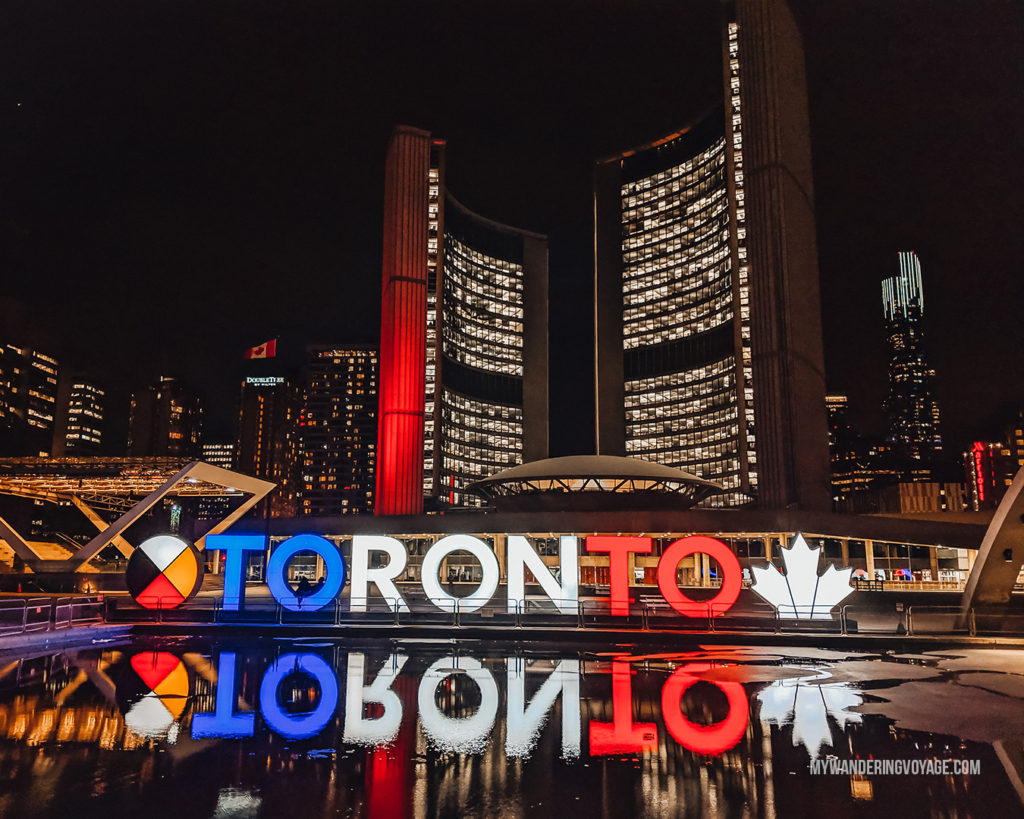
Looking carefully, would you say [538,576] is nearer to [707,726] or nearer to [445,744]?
[707,726]

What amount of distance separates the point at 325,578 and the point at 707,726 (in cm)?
1907

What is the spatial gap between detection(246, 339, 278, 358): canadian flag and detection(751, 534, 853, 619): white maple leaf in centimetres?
3591

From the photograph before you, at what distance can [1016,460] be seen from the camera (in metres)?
191

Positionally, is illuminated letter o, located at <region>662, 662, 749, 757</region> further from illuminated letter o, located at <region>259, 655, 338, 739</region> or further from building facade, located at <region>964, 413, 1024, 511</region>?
building facade, located at <region>964, 413, 1024, 511</region>

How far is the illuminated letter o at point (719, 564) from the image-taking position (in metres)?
27.3

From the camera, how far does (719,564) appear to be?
2717 centimetres

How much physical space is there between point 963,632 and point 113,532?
1737 inches

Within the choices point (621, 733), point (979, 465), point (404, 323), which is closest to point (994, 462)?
point (979, 465)

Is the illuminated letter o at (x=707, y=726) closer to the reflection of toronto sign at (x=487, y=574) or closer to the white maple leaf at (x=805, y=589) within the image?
the reflection of toronto sign at (x=487, y=574)

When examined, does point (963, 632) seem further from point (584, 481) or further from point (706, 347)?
point (706, 347)

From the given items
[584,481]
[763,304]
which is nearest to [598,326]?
[763,304]

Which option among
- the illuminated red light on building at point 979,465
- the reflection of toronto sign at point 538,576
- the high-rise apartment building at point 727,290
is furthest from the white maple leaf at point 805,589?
the illuminated red light on building at point 979,465

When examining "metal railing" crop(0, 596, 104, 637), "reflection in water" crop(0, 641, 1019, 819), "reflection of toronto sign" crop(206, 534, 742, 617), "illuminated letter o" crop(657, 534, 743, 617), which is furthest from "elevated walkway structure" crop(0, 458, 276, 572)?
"illuminated letter o" crop(657, 534, 743, 617)

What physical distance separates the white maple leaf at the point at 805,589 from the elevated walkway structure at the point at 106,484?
25.2 meters
